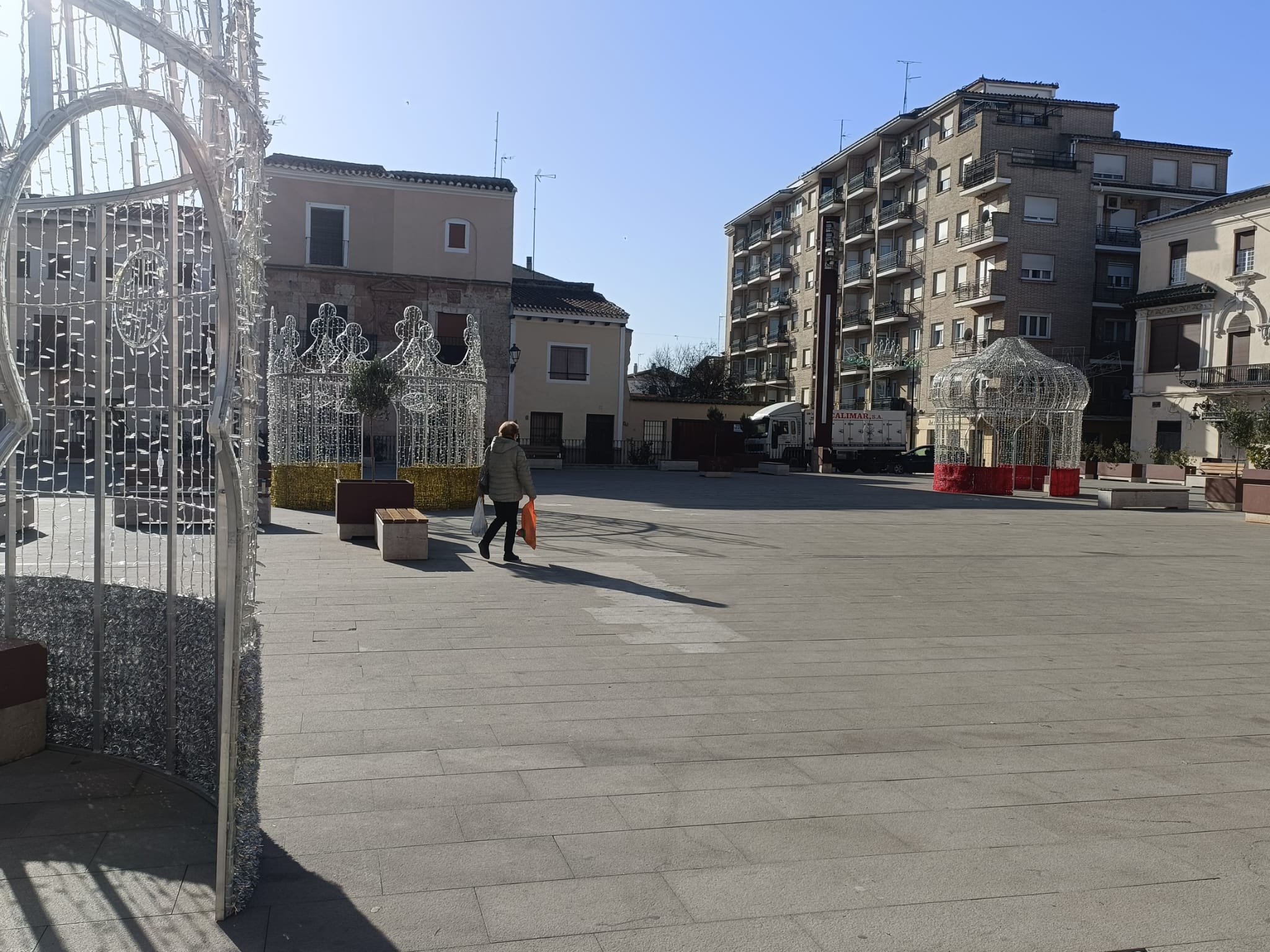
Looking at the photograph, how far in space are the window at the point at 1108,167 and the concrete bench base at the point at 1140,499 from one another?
27622 mm

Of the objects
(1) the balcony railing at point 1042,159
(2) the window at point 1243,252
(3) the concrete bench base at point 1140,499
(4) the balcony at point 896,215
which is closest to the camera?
(3) the concrete bench base at point 1140,499

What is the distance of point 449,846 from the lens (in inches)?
136

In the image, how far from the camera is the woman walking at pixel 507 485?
34.0 feet

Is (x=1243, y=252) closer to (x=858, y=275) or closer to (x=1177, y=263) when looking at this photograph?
(x=1177, y=263)

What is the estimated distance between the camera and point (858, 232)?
53219mm

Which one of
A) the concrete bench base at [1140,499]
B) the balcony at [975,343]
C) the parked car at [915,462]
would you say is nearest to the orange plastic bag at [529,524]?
the concrete bench base at [1140,499]

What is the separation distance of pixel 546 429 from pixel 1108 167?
26.9 m

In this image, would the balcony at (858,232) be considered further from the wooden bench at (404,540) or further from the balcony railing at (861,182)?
the wooden bench at (404,540)

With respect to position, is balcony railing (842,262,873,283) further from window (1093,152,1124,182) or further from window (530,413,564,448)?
window (530,413,564,448)

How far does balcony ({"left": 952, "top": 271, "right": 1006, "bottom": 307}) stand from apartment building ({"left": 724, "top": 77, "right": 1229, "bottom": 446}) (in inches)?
2.4

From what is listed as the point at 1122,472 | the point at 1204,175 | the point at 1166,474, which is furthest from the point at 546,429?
the point at 1204,175

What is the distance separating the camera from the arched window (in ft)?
111

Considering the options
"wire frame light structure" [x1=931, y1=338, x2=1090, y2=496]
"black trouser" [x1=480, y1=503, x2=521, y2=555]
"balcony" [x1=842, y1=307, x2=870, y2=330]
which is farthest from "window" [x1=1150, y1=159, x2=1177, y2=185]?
"black trouser" [x1=480, y1=503, x2=521, y2=555]

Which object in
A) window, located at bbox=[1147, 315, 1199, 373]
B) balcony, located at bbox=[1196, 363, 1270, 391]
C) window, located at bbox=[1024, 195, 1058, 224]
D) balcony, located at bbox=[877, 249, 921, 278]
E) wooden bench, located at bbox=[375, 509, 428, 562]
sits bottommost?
wooden bench, located at bbox=[375, 509, 428, 562]
